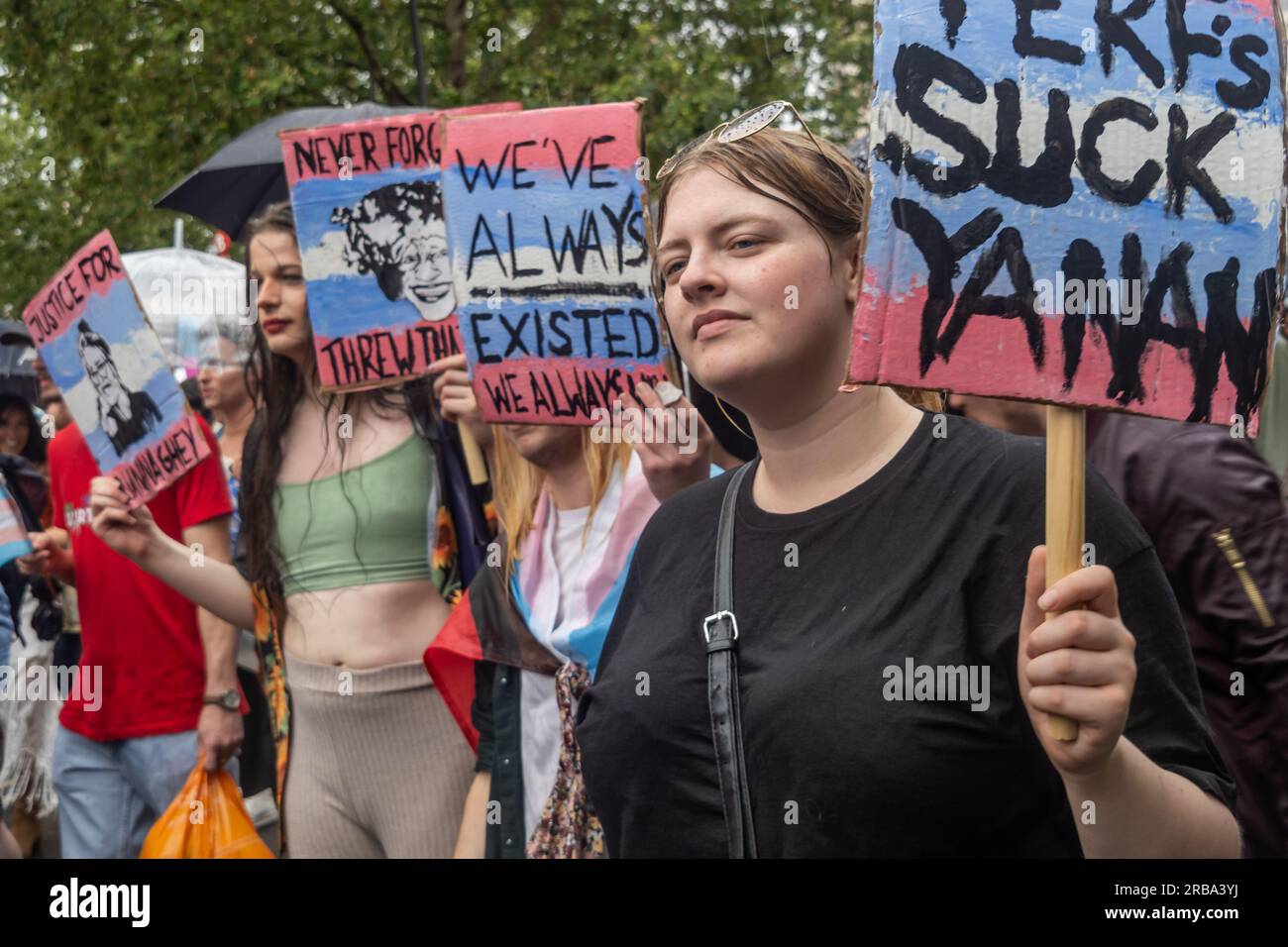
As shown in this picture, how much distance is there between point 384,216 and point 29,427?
12.8ft

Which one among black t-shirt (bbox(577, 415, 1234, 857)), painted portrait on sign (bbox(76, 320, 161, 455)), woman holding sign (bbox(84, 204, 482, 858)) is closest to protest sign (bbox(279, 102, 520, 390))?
woman holding sign (bbox(84, 204, 482, 858))

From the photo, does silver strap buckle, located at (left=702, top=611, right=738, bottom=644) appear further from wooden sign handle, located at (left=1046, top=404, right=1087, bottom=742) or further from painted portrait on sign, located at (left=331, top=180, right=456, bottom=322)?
painted portrait on sign, located at (left=331, top=180, right=456, bottom=322)

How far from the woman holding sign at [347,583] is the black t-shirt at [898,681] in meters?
1.55

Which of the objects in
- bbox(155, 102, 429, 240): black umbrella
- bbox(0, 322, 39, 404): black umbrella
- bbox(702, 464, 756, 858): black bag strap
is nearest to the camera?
bbox(702, 464, 756, 858): black bag strap

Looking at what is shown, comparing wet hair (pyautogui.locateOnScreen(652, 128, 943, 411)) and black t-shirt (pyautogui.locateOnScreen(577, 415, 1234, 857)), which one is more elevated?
wet hair (pyautogui.locateOnScreen(652, 128, 943, 411))

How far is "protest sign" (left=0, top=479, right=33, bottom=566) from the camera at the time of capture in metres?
3.24

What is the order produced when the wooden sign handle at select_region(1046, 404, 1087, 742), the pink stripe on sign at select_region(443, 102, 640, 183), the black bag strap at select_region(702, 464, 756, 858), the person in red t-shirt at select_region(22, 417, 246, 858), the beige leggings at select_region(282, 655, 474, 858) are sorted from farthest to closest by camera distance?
the person in red t-shirt at select_region(22, 417, 246, 858), the beige leggings at select_region(282, 655, 474, 858), the pink stripe on sign at select_region(443, 102, 640, 183), the black bag strap at select_region(702, 464, 756, 858), the wooden sign handle at select_region(1046, 404, 1087, 742)

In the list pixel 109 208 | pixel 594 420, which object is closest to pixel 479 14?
pixel 109 208

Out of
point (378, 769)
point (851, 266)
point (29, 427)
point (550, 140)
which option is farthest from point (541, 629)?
point (29, 427)

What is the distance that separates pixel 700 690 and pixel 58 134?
1186 cm
